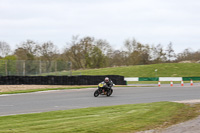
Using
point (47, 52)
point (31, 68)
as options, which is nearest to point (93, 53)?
point (47, 52)

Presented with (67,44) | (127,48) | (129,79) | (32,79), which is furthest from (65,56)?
(32,79)

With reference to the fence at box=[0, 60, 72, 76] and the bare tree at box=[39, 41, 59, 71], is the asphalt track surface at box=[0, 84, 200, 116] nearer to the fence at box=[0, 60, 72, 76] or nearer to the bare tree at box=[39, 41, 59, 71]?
the fence at box=[0, 60, 72, 76]

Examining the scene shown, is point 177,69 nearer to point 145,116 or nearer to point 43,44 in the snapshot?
point 43,44

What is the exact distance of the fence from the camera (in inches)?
1500

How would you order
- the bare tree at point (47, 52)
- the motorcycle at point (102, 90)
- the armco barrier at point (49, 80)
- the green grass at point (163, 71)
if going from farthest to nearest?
the bare tree at point (47, 52) < the green grass at point (163, 71) < the armco barrier at point (49, 80) < the motorcycle at point (102, 90)

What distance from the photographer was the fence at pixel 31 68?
38.1 m

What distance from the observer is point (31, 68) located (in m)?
41.1

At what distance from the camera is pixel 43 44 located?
8688cm

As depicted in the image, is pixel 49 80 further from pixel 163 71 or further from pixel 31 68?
pixel 163 71

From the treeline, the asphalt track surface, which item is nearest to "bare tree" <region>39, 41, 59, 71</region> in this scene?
the treeline

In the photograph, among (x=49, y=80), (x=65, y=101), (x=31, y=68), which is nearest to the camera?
(x=65, y=101)

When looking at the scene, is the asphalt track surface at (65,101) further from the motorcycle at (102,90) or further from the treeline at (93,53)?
the treeline at (93,53)

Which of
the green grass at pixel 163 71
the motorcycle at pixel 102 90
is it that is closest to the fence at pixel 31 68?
the green grass at pixel 163 71

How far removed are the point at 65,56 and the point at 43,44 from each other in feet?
23.5
